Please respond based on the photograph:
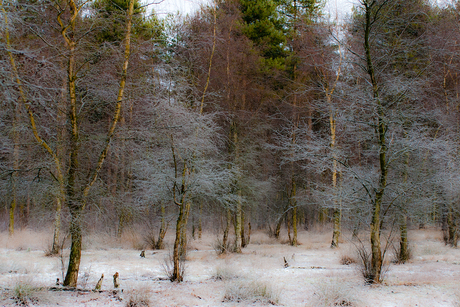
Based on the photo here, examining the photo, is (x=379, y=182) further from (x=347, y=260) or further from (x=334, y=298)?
(x=347, y=260)

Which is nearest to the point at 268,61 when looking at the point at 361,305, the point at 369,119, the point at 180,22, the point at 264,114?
the point at 264,114

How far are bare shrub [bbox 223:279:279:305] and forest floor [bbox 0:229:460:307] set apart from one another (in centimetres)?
2

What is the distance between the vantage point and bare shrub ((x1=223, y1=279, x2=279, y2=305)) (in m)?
6.09

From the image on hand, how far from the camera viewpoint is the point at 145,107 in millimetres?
8094

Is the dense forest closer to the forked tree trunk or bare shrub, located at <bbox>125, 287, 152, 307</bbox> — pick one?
the forked tree trunk

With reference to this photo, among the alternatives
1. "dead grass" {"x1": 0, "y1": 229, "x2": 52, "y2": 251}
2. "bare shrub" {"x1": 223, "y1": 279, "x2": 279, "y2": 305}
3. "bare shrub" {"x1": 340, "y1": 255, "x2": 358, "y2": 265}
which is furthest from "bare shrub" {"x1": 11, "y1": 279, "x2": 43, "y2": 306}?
"bare shrub" {"x1": 340, "y1": 255, "x2": 358, "y2": 265}

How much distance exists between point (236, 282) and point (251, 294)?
0.57 m

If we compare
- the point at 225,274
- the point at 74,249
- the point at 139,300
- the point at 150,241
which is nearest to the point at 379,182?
the point at 225,274

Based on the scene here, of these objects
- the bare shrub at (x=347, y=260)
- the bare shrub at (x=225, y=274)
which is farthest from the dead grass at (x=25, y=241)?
the bare shrub at (x=347, y=260)

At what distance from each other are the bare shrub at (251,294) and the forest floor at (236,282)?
0.02 meters

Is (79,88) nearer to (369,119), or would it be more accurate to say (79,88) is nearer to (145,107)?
(145,107)

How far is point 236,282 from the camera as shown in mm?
6703

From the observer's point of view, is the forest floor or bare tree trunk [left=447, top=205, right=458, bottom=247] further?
bare tree trunk [left=447, top=205, right=458, bottom=247]

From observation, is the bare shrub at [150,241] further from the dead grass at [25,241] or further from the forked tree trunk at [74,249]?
the forked tree trunk at [74,249]
